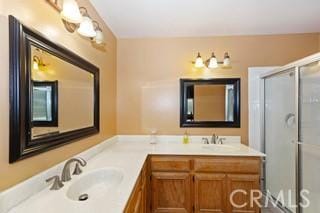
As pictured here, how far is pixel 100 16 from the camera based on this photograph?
2.53 metres

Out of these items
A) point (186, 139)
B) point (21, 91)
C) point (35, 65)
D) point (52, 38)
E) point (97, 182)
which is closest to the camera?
point (21, 91)

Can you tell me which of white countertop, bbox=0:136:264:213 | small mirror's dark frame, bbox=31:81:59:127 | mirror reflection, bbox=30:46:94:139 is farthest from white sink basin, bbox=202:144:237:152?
small mirror's dark frame, bbox=31:81:59:127

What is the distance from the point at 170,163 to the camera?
8.41 feet

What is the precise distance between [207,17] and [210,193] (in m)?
1.90

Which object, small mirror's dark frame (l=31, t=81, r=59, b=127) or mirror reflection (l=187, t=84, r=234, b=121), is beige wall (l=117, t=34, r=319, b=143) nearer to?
mirror reflection (l=187, t=84, r=234, b=121)

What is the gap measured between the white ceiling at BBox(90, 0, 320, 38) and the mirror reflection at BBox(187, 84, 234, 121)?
72 cm

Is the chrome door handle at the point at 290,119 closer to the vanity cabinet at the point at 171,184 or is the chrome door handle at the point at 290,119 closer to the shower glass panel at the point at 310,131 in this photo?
the shower glass panel at the point at 310,131

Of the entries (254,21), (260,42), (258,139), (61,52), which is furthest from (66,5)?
(258,139)

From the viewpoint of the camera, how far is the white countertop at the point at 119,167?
1.14 metres

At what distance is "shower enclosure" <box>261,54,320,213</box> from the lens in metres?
2.32

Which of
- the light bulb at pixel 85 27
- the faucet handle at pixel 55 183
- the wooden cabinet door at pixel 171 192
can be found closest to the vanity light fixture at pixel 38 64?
the light bulb at pixel 85 27

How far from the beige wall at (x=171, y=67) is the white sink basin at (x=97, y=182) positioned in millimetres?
1411

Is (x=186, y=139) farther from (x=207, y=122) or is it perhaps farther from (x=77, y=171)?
(x=77, y=171)

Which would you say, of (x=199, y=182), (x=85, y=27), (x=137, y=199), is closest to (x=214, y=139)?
(x=199, y=182)
